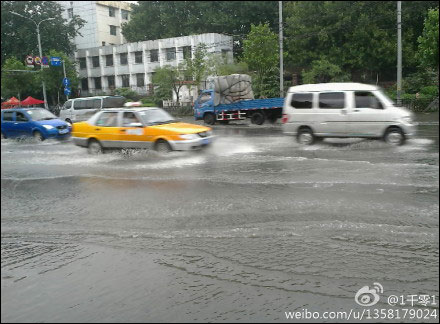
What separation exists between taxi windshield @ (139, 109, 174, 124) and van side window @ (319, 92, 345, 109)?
14.5 ft

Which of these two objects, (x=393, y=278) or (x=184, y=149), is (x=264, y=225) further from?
(x=184, y=149)

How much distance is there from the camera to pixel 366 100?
11961 millimetres

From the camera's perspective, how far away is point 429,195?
7.02 m

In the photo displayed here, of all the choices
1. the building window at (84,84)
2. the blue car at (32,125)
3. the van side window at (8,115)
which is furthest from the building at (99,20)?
the van side window at (8,115)

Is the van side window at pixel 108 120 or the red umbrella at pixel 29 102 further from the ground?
the red umbrella at pixel 29 102

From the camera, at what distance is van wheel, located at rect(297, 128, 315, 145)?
13180mm

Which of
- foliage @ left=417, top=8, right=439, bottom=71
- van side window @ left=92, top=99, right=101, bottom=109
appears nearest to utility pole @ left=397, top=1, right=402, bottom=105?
foliage @ left=417, top=8, right=439, bottom=71

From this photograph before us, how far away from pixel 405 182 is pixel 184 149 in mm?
5614

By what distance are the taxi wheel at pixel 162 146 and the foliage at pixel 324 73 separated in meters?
23.5

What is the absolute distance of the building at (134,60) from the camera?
46469mm

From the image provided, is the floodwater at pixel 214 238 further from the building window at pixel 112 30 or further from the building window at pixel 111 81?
the building window at pixel 112 30

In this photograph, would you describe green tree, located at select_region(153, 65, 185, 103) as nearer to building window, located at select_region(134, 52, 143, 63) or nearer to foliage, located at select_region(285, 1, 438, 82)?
foliage, located at select_region(285, 1, 438, 82)

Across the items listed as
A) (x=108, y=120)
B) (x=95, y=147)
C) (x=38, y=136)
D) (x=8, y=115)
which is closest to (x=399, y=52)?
(x=108, y=120)

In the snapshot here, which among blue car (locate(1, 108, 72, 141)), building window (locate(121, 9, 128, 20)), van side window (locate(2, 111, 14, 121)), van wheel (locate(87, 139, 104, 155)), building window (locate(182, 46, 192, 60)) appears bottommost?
van wheel (locate(87, 139, 104, 155))
